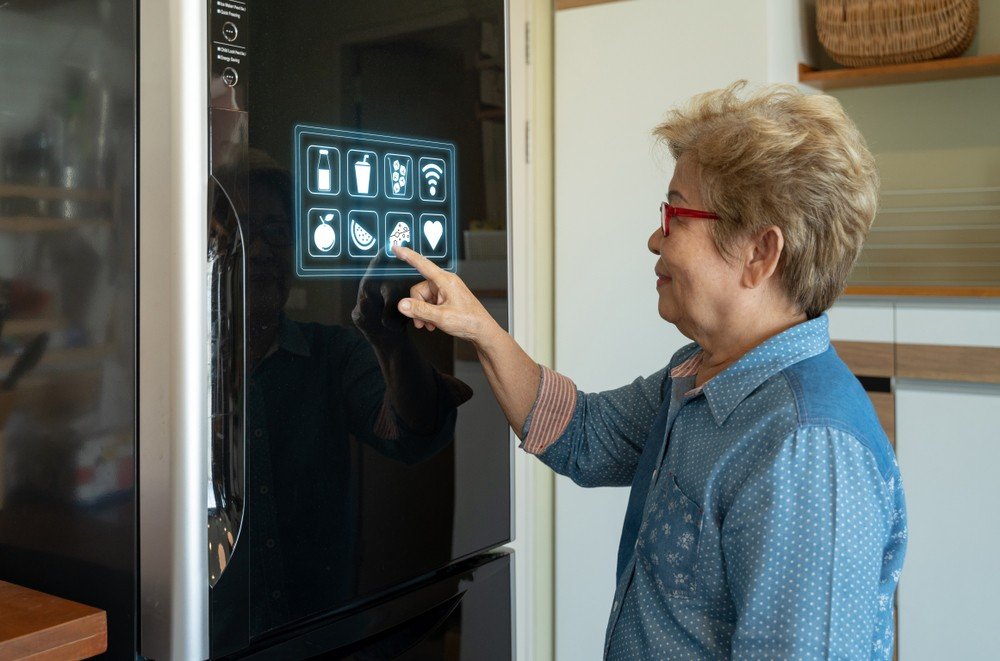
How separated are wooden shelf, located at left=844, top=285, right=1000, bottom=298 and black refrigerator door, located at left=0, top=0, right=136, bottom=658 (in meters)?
1.63

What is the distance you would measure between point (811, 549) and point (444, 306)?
18.8 inches

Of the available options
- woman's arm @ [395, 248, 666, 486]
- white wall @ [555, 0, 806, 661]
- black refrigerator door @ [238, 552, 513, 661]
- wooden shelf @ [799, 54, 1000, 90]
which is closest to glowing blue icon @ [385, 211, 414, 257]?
woman's arm @ [395, 248, 666, 486]

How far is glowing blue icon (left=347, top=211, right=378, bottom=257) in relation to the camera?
3.52 feet

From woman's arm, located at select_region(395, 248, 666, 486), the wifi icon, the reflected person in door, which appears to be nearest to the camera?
the reflected person in door

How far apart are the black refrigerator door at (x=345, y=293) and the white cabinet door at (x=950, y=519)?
116cm

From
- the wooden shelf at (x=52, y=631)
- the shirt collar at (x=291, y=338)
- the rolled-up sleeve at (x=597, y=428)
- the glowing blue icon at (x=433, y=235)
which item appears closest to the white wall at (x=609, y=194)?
the rolled-up sleeve at (x=597, y=428)

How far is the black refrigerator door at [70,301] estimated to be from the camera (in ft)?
3.06

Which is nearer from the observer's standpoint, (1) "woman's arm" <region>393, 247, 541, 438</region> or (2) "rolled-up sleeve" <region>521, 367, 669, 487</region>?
(1) "woman's arm" <region>393, 247, 541, 438</region>

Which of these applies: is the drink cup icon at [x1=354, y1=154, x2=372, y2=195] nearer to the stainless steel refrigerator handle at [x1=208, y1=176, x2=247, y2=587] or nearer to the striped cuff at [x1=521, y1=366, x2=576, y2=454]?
the stainless steel refrigerator handle at [x1=208, y1=176, x2=247, y2=587]

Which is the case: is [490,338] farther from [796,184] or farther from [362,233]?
[796,184]

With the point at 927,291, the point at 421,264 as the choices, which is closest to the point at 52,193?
the point at 421,264

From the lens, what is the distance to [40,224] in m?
0.99

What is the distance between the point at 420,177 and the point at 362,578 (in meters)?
0.45

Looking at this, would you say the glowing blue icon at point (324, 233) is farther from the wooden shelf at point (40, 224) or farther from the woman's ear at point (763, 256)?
the woman's ear at point (763, 256)
